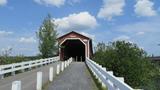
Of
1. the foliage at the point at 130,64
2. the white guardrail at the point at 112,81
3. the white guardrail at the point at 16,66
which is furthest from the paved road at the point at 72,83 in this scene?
the foliage at the point at 130,64

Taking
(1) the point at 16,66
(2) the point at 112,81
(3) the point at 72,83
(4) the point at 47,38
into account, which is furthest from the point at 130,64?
(2) the point at 112,81

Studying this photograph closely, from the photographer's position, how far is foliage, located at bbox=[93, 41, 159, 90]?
4344cm

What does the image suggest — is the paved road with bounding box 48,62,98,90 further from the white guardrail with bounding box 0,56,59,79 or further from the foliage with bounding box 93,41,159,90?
the foliage with bounding box 93,41,159,90

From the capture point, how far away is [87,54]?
5253 centimetres

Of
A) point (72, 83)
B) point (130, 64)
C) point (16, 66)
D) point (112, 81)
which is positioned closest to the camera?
point (112, 81)

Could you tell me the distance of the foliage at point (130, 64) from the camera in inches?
1710

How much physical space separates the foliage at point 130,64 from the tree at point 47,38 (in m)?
7.12

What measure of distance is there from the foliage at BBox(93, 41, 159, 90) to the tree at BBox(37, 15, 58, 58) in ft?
23.4

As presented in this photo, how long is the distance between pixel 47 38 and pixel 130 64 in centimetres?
1266

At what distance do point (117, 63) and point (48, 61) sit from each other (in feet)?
33.9

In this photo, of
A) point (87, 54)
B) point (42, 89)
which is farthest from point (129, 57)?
point (42, 89)

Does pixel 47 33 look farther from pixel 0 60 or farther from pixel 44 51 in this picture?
pixel 0 60

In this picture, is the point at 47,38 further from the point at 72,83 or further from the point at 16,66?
the point at 72,83

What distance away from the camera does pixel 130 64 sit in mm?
44875
